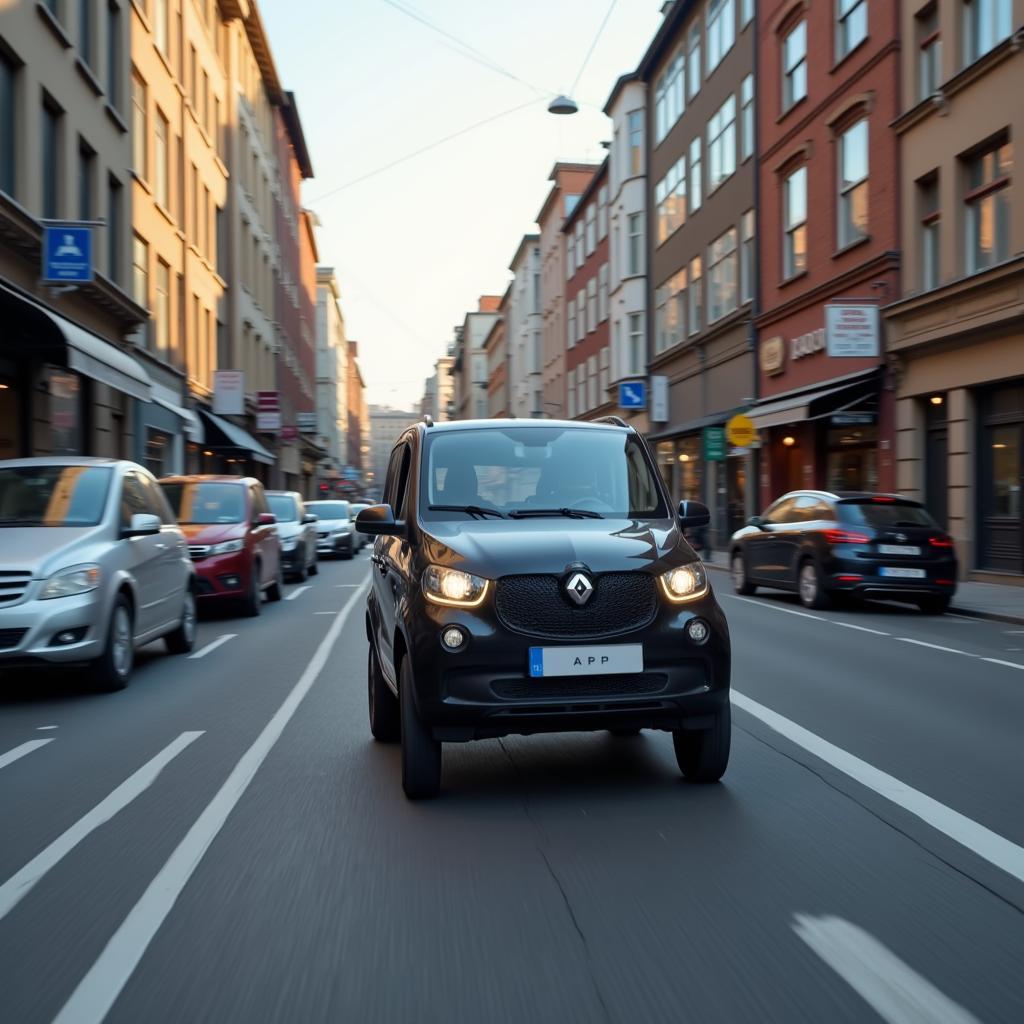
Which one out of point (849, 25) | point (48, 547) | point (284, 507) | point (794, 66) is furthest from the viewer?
point (794, 66)

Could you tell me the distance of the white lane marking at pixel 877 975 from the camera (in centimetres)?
302

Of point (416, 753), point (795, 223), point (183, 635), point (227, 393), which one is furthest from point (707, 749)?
point (227, 393)

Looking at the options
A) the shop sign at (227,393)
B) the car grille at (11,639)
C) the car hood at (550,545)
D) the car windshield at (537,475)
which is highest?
the shop sign at (227,393)

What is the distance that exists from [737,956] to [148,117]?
2807 centimetres

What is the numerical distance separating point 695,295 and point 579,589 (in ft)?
109

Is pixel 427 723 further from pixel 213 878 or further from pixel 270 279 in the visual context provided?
Result: pixel 270 279

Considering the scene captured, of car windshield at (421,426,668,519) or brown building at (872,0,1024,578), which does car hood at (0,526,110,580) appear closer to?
car windshield at (421,426,668,519)

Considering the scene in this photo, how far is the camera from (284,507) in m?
21.5

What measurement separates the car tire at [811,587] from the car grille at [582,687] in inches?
418

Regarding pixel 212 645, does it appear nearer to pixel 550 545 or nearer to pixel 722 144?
pixel 550 545

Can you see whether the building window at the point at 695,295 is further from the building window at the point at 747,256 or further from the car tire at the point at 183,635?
the car tire at the point at 183,635

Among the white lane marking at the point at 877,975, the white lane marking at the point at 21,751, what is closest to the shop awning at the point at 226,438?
the white lane marking at the point at 21,751

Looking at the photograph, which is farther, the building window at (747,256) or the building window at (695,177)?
the building window at (695,177)

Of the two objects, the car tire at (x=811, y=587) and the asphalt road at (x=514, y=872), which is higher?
the car tire at (x=811, y=587)
